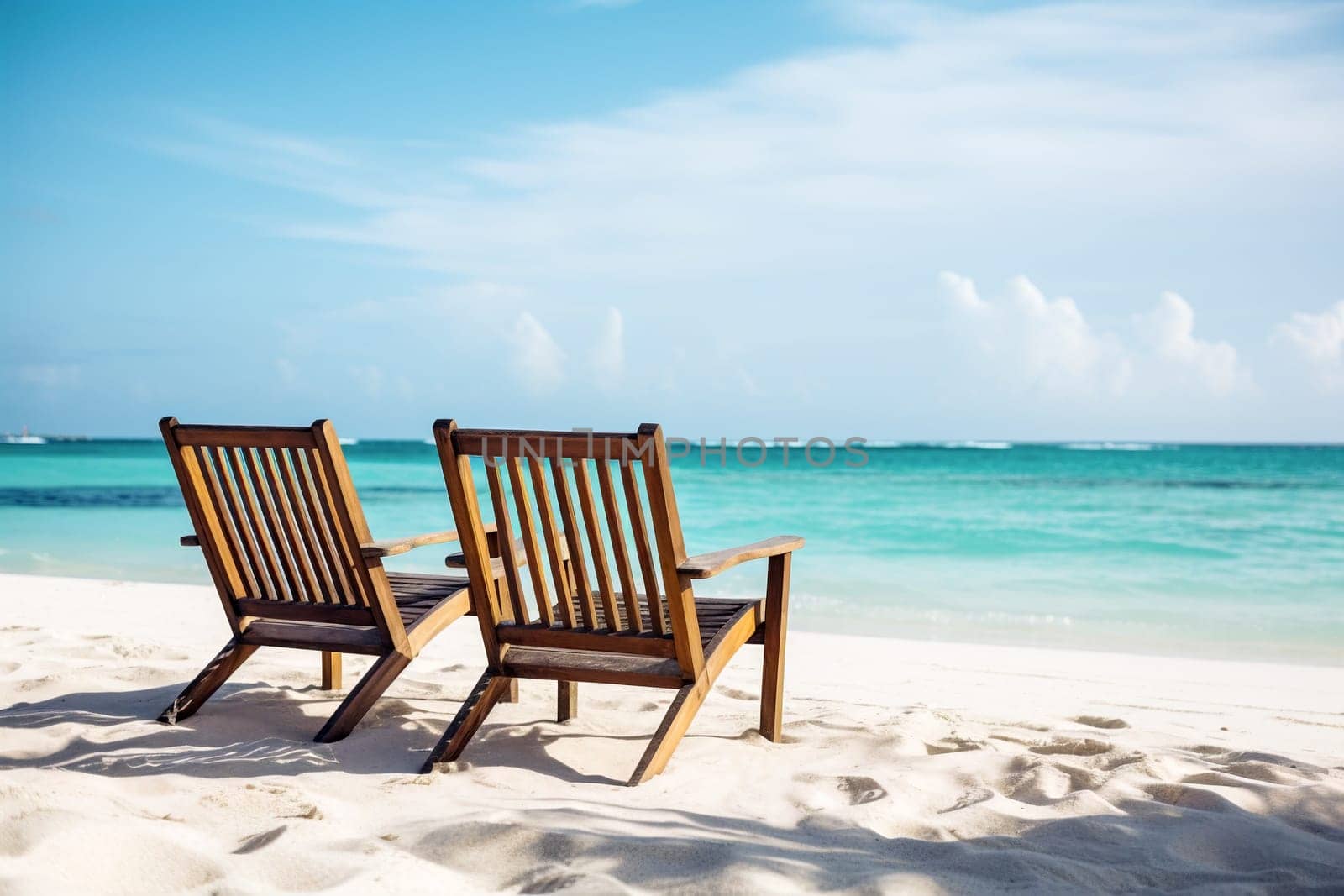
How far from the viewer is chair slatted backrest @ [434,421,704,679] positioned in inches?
103

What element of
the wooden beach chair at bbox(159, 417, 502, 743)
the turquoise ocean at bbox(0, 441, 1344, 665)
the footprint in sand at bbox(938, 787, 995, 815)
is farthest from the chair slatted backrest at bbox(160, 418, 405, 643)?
the turquoise ocean at bbox(0, 441, 1344, 665)

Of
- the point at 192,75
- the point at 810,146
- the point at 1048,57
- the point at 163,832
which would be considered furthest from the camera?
the point at 810,146

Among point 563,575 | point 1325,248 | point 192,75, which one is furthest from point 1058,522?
point 1325,248

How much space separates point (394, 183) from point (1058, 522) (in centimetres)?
2025

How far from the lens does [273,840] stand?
2.04m

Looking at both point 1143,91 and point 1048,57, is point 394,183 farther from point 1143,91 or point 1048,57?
point 1143,91

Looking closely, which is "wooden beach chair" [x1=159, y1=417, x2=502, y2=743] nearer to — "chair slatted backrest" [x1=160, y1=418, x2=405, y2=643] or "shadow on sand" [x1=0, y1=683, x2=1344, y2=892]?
"chair slatted backrest" [x1=160, y1=418, x2=405, y2=643]

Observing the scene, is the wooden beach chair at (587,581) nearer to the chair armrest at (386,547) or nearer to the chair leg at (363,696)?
the chair armrest at (386,547)

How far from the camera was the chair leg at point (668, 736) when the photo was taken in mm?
2688

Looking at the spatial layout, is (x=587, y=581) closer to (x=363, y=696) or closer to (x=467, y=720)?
(x=467, y=720)

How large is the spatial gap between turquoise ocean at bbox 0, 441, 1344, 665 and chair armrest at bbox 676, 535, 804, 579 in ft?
12.0

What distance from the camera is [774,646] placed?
10.6 ft

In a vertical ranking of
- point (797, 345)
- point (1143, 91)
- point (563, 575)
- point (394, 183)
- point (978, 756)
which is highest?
point (1143, 91)

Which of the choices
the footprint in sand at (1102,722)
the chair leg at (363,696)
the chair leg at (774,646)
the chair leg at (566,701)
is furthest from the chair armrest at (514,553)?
the footprint in sand at (1102,722)
